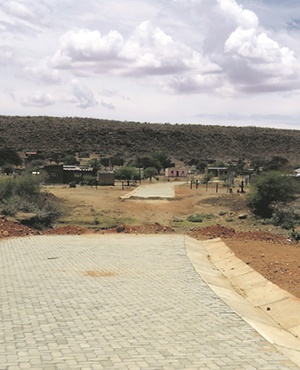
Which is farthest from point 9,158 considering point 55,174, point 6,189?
point 6,189

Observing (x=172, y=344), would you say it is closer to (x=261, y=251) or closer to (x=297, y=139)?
(x=261, y=251)

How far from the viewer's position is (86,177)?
60.2 metres

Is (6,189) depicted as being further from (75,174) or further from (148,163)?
(148,163)

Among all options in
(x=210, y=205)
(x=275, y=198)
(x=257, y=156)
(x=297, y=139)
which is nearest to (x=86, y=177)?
(x=210, y=205)

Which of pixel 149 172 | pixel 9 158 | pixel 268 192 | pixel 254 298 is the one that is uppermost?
pixel 9 158

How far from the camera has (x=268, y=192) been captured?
35031mm

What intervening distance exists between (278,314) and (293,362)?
11.0ft

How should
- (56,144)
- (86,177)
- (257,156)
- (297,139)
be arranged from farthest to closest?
(297,139) → (257,156) → (56,144) → (86,177)

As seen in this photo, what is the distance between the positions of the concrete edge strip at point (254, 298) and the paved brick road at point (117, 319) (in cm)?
33

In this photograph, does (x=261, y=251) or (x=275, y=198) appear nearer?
(x=261, y=251)

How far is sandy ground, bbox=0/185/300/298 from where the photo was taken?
1512 centimetres

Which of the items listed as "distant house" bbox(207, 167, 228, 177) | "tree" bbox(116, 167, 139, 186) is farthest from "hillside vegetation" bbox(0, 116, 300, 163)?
"tree" bbox(116, 167, 139, 186)

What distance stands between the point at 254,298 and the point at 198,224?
1705 centimetres

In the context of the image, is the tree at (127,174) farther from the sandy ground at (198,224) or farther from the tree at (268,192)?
the tree at (268,192)
